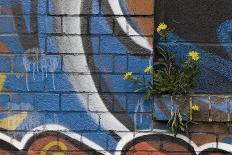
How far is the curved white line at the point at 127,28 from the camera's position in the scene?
3.99 m

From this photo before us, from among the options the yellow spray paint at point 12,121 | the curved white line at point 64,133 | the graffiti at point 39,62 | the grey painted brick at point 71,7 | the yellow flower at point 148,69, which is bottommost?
the curved white line at point 64,133

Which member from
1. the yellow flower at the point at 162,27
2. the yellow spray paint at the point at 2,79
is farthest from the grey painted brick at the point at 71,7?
the yellow spray paint at the point at 2,79

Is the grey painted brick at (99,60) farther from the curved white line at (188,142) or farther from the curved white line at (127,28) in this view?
the curved white line at (188,142)

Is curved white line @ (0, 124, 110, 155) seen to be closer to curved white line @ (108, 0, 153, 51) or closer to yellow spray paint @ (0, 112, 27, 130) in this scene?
yellow spray paint @ (0, 112, 27, 130)

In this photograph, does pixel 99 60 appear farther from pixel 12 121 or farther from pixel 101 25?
pixel 12 121

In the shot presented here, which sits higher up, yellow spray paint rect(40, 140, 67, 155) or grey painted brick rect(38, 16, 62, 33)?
grey painted brick rect(38, 16, 62, 33)

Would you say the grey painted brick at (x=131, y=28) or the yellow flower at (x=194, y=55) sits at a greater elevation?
the grey painted brick at (x=131, y=28)

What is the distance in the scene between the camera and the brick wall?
400 centimetres

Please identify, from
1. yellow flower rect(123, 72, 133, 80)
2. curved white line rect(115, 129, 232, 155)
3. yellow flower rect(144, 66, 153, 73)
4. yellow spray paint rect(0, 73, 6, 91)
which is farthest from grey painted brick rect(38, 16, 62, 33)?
curved white line rect(115, 129, 232, 155)

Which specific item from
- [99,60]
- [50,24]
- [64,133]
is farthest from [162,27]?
[64,133]

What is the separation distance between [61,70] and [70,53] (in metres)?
0.14

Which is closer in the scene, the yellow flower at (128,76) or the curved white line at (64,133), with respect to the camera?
the yellow flower at (128,76)

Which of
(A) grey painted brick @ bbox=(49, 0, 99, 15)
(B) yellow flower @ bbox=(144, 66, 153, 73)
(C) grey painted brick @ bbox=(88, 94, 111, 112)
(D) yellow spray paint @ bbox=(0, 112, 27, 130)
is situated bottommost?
(D) yellow spray paint @ bbox=(0, 112, 27, 130)

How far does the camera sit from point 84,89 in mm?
4031
